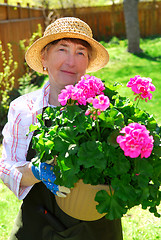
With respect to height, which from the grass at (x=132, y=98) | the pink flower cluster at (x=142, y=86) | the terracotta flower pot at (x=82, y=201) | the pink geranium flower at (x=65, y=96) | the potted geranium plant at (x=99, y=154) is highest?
the pink geranium flower at (x=65, y=96)

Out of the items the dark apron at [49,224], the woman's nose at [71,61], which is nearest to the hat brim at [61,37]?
the woman's nose at [71,61]

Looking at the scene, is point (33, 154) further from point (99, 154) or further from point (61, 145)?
point (99, 154)

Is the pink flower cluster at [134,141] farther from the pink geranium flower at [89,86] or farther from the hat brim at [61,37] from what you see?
the hat brim at [61,37]

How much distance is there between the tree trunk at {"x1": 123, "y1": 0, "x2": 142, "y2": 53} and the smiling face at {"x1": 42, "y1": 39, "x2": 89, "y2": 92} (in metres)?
8.96

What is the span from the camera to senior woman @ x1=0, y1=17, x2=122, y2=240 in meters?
1.81

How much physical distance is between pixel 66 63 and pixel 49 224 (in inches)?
35.4

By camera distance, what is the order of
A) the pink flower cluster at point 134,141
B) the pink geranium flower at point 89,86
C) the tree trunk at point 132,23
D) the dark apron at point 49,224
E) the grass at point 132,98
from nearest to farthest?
the pink flower cluster at point 134,141 → the pink geranium flower at point 89,86 → the dark apron at point 49,224 → the grass at point 132,98 → the tree trunk at point 132,23

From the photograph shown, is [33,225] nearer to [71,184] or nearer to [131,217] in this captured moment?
[71,184]

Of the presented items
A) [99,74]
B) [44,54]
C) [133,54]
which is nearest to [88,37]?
[44,54]

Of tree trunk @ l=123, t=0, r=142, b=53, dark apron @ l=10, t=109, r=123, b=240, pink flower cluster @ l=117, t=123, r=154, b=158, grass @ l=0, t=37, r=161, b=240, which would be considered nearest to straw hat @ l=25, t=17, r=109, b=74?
grass @ l=0, t=37, r=161, b=240

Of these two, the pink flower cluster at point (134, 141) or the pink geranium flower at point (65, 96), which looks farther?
the pink geranium flower at point (65, 96)

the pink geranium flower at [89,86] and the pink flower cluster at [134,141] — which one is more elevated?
the pink geranium flower at [89,86]

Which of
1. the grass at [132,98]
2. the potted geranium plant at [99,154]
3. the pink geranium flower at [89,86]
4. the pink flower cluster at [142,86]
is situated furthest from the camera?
the grass at [132,98]

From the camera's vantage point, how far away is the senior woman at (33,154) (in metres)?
1.81
